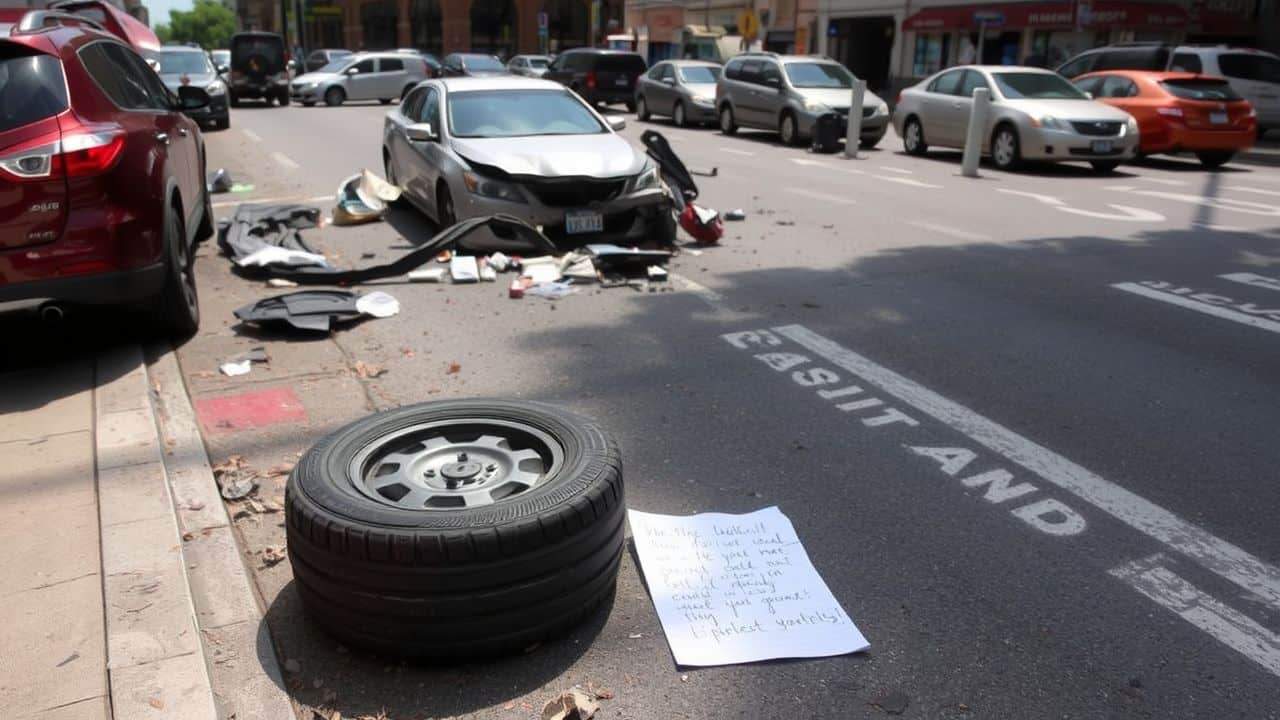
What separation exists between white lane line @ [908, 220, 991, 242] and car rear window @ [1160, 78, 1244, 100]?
8.44 metres

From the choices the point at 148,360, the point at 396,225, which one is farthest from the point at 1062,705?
the point at 396,225

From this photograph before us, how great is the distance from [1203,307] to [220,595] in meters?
6.57

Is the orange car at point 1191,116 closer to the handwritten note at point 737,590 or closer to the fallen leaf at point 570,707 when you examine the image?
the handwritten note at point 737,590

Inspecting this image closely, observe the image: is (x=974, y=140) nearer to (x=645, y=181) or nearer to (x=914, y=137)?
(x=914, y=137)

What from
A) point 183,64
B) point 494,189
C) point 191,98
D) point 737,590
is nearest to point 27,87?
point 191,98

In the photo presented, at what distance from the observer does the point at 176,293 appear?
5910 mm

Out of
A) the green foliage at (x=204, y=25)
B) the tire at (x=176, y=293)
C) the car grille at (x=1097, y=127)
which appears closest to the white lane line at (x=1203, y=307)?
the tire at (x=176, y=293)

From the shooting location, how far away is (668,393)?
535cm

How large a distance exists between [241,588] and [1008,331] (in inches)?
192

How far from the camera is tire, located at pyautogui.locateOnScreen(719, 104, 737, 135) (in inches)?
860

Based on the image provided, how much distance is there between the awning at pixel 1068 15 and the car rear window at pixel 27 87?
2916cm

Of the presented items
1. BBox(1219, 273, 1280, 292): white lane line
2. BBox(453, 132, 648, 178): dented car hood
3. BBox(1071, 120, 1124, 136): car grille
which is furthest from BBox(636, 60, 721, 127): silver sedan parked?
BBox(1219, 273, 1280, 292): white lane line

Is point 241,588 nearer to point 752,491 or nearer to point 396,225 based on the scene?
point 752,491

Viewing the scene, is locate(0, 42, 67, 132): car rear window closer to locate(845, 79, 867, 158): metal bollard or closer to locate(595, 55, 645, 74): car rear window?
locate(845, 79, 867, 158): metal bollard
